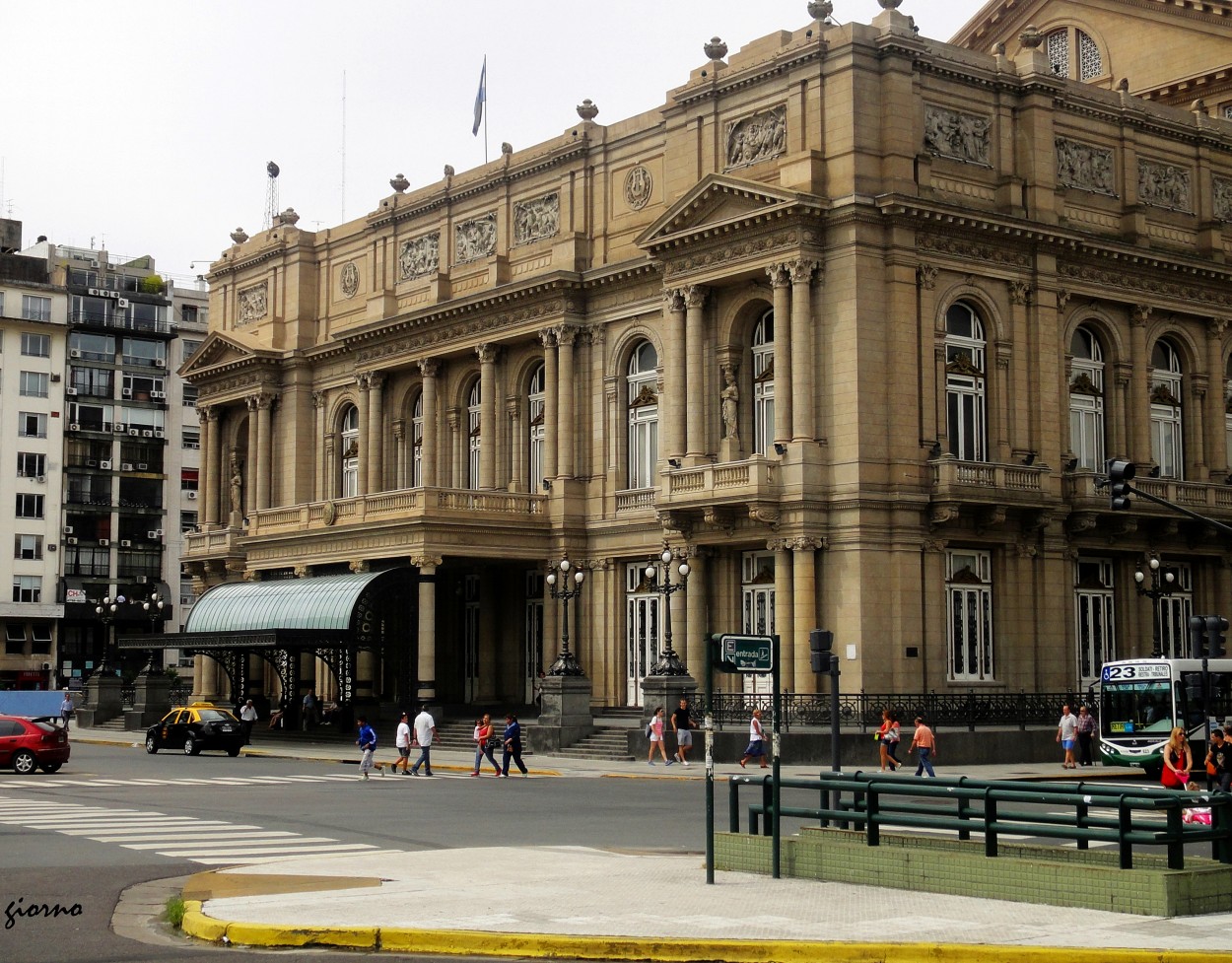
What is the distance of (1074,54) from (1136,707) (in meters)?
31.1

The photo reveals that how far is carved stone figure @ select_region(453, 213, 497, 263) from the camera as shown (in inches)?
2490

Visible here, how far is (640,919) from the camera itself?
1585cm

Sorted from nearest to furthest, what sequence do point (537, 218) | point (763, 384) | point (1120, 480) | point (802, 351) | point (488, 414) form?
point (1120, 480)
point (802, 351)
point (763, 384)
point (537, 218)
point (488, 414)

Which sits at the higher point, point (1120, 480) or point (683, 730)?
point (1120, 480)

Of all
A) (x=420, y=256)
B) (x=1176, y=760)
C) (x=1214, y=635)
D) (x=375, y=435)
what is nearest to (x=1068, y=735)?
(x=1214, y=635)

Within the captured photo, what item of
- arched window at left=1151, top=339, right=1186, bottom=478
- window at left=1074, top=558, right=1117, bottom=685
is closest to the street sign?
window at left=1074, top=558, right=1117, bottom=685

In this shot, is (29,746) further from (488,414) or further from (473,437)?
(473,437)

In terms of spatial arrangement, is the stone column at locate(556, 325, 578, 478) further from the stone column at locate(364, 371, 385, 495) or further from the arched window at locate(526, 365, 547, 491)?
the stone column at locate(364, 371, 385, 495)

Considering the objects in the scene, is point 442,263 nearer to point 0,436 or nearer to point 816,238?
point 816,238

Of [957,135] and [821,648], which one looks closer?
[821,648]

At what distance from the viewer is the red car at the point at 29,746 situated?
41.1m

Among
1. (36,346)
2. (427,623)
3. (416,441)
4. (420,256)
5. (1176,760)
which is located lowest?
(1176,760)

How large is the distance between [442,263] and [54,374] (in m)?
47.9

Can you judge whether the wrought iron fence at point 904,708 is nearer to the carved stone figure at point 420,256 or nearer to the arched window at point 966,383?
the arched window at point 966,383
